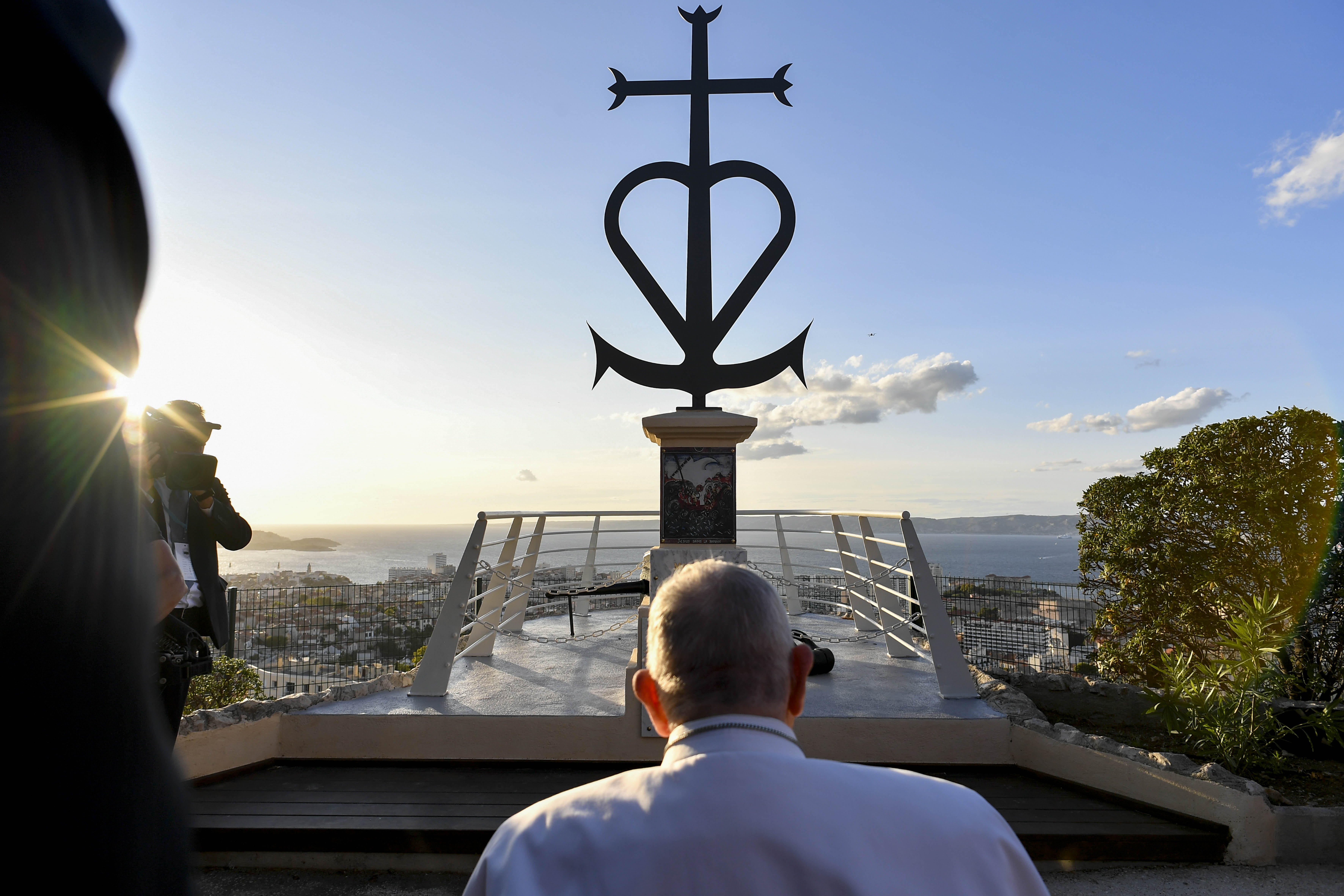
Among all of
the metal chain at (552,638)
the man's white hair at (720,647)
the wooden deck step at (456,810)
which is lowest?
the wooden deck step at (456,810)

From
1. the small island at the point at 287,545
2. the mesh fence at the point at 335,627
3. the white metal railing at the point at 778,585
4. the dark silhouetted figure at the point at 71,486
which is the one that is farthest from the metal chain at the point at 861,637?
the small island at the point at 287,545

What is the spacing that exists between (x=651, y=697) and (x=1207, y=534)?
364 inches

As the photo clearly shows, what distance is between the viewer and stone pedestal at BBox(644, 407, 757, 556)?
5.95 m

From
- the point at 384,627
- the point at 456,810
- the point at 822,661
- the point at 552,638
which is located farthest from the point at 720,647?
the point at 384,627

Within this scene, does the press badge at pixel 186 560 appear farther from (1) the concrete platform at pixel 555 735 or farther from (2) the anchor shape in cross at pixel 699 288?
(2) the anchor shape in cross at pixel 699 288

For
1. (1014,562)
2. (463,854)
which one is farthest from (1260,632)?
(1014,562)

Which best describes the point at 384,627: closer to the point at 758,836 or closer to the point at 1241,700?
the point at 1241,700

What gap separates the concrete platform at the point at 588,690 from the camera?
14.6 ft

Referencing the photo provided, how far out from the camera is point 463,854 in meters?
3.46

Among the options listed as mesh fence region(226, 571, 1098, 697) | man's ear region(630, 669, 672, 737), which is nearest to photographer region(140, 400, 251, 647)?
man's ear region(630, 669, 672, 737)

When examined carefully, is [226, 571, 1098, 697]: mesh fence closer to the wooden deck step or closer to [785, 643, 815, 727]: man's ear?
the wooden deck step

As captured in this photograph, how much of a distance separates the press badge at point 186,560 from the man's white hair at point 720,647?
97.6 inches

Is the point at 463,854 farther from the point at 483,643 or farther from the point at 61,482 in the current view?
the point at 61,482

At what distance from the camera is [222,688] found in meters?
7.48
